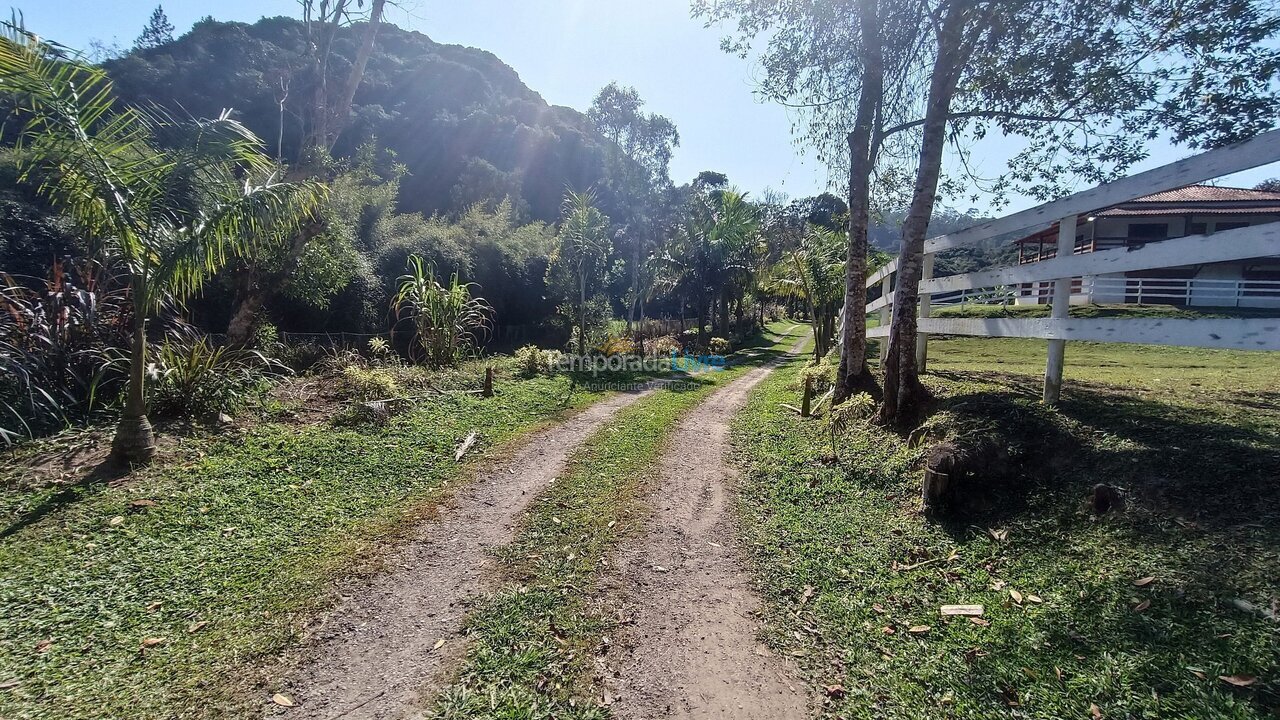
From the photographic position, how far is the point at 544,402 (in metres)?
8.75

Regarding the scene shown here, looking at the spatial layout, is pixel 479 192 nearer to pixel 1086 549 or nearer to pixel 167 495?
pixel 167 495

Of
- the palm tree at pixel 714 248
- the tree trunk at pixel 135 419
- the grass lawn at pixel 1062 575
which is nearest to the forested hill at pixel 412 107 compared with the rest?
the palm tree at pixel 714 248

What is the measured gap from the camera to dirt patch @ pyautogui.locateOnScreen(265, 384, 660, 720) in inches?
92.9

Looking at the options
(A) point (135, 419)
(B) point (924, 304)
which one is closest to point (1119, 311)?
(B) point (924, 304)

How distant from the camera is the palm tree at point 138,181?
4.05 metres

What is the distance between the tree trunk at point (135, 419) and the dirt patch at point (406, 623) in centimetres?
284

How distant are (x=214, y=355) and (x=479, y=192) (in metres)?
19.9

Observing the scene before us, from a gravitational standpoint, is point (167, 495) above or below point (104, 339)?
below

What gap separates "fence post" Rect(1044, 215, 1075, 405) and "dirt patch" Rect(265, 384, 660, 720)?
193 inches

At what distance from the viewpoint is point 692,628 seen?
2898 mm

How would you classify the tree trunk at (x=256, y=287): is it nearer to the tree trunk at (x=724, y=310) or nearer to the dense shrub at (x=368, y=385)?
the dense shrub at (x=368, y=385)

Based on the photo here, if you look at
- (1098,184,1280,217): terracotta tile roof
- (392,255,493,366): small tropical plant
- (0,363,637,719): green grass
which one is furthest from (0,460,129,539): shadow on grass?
(1098,184,1280,217): terracotta tile roof

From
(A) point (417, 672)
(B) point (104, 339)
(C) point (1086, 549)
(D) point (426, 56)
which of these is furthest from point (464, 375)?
(D) point (426, 56)

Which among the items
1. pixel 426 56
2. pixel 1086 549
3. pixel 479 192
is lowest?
pixel 1086 549
